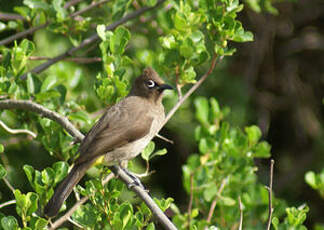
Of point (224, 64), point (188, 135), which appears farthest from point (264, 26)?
point (188, 135)

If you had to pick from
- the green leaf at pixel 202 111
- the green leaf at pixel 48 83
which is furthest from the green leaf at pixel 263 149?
the green leaf at pixel 48 83

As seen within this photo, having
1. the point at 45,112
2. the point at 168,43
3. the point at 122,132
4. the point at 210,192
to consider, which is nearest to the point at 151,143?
the point at 122,132

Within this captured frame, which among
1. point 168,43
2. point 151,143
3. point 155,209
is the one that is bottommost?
point 151,143

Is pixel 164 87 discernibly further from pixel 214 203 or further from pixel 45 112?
pixel 45 112

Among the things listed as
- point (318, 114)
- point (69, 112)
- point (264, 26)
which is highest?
point (69, 112)

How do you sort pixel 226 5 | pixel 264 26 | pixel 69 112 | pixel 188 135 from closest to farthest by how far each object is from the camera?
pixel 226 5 < pixel 69 112 < pixel 188 135 < pixel 264 26

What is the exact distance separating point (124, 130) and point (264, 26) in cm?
329

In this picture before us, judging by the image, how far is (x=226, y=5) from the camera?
3396 millimetres

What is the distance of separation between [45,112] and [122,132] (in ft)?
2.21

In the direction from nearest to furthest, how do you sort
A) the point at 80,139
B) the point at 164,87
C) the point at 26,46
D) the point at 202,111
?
the point at 80,139 → the point at 26,46 → the point at 164,87 → the point at 202,111

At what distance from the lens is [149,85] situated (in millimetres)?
4082

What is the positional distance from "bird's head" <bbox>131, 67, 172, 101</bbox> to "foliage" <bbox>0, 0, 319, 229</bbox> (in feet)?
0.36

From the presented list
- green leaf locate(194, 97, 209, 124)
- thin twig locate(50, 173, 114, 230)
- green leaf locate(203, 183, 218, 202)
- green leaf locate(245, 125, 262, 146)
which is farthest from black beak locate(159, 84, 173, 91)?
thin twig locate(50, 173, 114, 230)

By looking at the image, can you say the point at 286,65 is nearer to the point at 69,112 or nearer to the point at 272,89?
the point at 272,89
